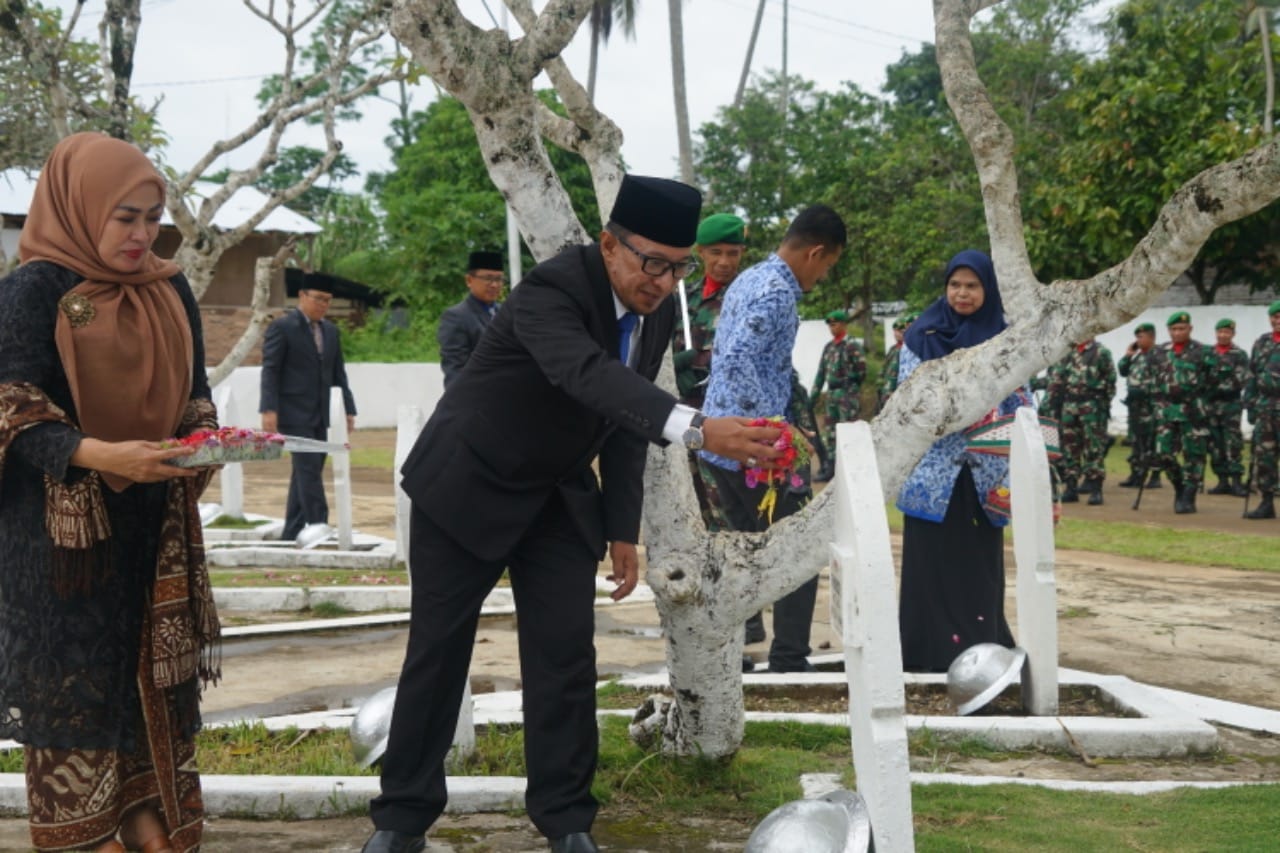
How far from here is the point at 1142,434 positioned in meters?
16.1

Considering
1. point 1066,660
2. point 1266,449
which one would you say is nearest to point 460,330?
point 1066,660

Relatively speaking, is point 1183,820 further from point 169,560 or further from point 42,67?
point 42,67

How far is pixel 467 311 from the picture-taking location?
966cm

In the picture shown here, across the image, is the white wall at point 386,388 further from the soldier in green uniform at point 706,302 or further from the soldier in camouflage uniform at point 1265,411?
the soldier in green uniform at point 706,302

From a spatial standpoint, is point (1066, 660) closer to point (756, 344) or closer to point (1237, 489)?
point (756, 344)

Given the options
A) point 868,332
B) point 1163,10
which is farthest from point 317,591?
point 868,332

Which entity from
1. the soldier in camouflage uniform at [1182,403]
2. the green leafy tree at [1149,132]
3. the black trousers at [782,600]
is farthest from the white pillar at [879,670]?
the green leafy tree at [1149,132]

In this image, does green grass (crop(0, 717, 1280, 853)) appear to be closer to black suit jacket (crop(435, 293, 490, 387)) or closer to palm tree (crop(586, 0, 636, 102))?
black suit jacket (crop(435, 293, 490, 387))

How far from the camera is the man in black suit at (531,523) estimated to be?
149 inches

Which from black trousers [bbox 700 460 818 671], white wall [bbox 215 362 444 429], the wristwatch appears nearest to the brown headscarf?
the wristwatch

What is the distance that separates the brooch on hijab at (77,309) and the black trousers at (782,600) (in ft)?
10.8

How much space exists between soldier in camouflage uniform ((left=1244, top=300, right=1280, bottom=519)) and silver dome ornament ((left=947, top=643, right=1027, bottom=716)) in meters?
9.34

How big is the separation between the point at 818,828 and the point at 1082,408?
541 inches

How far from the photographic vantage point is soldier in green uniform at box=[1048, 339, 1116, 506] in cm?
1592
